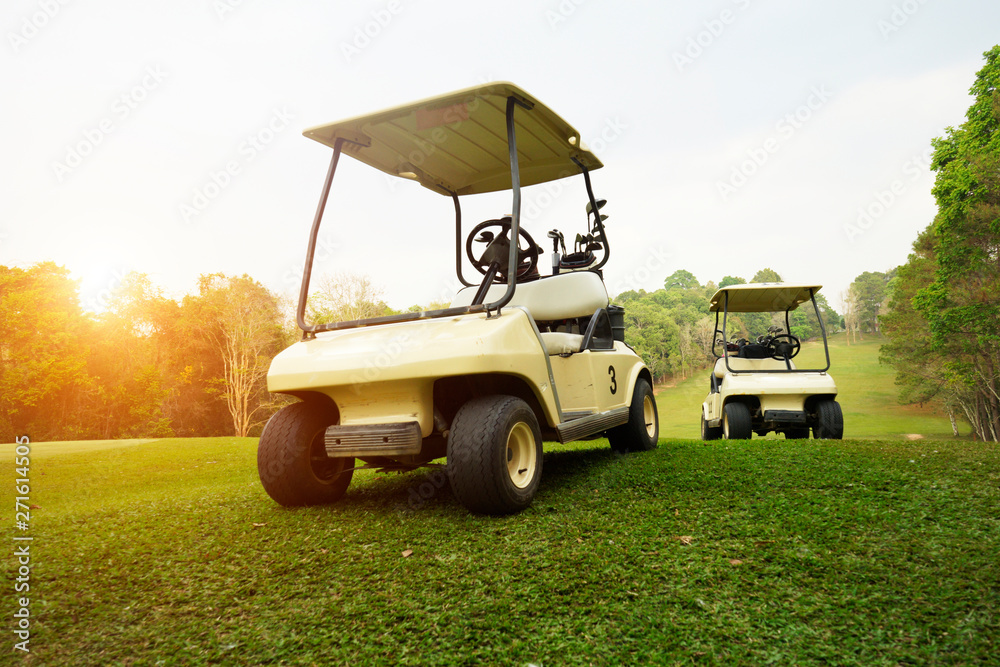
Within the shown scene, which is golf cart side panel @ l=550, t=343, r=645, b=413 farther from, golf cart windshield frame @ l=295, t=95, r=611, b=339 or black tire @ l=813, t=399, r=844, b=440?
black tire @ l=813, t=399, r=844, b=440

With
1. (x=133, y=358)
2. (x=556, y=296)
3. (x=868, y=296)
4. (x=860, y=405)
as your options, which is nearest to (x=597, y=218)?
(x=556, y=296)

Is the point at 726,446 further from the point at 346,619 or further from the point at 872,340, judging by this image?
the point at 872,340

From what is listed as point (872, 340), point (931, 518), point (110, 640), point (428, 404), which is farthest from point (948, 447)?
point (872, 340)

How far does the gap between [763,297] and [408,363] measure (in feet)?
22.3

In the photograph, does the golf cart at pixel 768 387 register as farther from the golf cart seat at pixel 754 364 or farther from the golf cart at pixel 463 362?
the golf cart at pixel 463 362

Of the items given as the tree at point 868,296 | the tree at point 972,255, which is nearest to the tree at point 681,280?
the tree at point 868,296

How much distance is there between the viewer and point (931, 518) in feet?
9.26

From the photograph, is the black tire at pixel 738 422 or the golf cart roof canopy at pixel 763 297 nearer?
the black tire at pixel 738 422

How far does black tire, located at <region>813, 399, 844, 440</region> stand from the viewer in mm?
6602

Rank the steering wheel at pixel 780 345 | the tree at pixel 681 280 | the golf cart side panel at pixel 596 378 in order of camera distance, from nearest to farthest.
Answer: the golf cart side panel at pixel 596 378, the steering wheel at pixel 780 345, the tree at pixel 681 280

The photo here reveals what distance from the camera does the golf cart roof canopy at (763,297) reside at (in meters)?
7.53

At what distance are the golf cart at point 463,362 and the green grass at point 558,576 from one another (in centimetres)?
34

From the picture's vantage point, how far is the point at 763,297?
8.09 m

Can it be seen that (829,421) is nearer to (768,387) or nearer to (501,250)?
(768,387)
